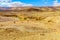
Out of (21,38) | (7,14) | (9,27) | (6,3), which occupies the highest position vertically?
(6,3)

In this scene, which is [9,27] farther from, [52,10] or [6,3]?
[52,10]

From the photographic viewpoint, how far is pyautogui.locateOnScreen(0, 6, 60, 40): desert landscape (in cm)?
182

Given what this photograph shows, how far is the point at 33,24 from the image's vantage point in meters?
1.98

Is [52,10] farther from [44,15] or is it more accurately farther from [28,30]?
[28,30]

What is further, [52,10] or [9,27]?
[52,10]

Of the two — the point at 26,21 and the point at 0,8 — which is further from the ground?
the point at 0,8

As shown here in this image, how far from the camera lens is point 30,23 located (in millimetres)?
1964

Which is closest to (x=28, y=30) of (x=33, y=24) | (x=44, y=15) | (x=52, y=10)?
(x=33, y=24)

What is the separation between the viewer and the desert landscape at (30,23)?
1823 mm

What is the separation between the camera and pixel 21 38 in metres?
1.78

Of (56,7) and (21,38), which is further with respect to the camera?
(56,7)

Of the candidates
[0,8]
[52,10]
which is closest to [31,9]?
[52,10]

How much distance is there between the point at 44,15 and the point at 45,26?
0.16 metres

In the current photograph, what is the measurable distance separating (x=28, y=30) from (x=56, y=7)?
0.53m
